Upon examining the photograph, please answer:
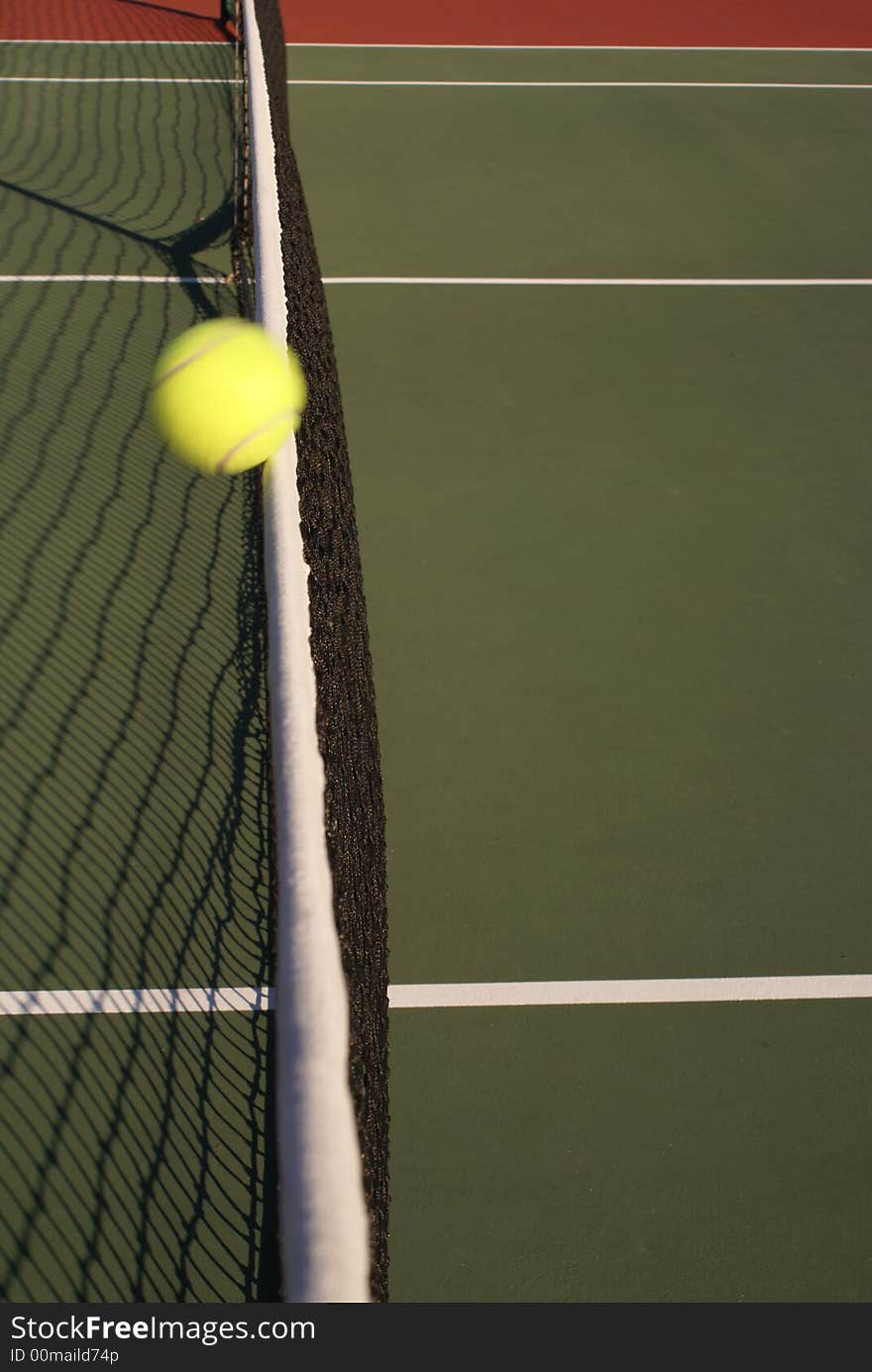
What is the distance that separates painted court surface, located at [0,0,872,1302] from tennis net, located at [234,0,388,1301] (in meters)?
0.54

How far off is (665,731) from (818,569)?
1343 mm

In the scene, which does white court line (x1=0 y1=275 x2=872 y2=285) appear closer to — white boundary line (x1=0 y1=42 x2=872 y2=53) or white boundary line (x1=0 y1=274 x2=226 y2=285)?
white boundary line (x1=0 y1=274 x2=226 y2=285)

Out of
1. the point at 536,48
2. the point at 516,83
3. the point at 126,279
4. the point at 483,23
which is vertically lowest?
the point at 126,279

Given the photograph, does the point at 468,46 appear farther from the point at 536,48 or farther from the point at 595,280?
the point at 595,280

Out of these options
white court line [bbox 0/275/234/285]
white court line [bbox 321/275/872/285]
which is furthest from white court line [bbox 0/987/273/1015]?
white court line [bbox 321/275/872/285]

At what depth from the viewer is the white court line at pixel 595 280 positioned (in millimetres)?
7609

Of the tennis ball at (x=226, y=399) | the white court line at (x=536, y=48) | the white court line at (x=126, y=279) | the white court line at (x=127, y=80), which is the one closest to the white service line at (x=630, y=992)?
the tennis ball at (x=226, y=399)

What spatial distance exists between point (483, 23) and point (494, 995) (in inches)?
454

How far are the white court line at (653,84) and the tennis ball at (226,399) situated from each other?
726 centimetres

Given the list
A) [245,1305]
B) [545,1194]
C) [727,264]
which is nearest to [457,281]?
[727,264]

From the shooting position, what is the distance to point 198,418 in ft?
14.7

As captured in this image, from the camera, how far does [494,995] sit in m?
3.69

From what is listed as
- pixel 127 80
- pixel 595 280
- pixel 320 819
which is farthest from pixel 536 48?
pixel 320 819

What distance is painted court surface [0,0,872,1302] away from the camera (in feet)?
10.7
